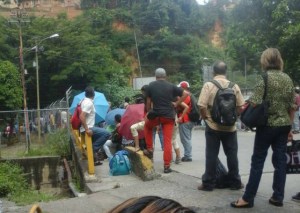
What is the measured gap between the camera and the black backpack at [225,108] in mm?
5723

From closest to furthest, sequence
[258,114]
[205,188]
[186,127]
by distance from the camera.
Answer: [258,114] < [205,188] < [186,127]

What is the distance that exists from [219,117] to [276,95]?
875 mm

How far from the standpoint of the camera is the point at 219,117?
18.9 ft

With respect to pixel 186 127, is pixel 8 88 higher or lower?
higher

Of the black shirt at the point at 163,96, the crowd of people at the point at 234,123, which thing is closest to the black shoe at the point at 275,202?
the crowd of people at the point at 234,123

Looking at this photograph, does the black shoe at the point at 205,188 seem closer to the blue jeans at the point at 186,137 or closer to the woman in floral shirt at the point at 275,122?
the woman in floral shirt at the point at 275,122

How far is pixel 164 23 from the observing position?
58.3m

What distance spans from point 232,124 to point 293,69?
15.7 m

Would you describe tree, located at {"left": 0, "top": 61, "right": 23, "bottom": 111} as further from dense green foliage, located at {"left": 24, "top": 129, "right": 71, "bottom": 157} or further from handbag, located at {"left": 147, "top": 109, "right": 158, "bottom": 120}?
handbag, located at {"left": 147, "top": 109, "right": 158, "bottom": 120}

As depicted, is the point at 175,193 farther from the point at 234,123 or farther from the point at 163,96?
the point at 163,96

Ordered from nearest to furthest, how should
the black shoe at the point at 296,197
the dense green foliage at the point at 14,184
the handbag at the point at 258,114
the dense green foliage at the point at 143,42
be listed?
the handbag at the point at 258,114, the black shoe at the point at 296,197, the dense green foliage at the point at 14,184, the dense green foliage at the point at 143,42

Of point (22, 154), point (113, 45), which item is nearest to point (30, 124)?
point (22, 154)

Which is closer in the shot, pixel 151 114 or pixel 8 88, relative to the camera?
pixel 151 114

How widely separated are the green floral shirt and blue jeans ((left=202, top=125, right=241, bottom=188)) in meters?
0.99
